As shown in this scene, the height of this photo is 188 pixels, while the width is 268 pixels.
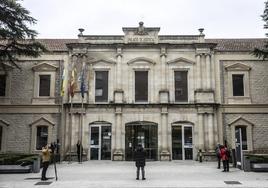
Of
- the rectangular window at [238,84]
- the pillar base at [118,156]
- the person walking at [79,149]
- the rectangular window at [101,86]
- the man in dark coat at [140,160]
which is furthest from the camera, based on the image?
the rectangular window at [238,84]

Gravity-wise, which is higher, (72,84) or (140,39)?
(140,39)

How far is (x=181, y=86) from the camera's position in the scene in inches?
1277

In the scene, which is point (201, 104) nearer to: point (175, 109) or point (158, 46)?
point (175, 109)

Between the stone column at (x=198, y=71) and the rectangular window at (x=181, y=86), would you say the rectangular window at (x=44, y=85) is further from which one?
the stone column at (x=198, y=71)

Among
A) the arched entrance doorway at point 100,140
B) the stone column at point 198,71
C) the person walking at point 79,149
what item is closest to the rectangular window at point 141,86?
the arched entrance doorway at point 100,140

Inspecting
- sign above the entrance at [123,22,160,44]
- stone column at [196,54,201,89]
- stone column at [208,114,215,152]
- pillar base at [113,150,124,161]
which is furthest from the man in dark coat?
sign above the entrance at [123,22,160,44]

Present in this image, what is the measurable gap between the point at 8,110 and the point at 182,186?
21.8 metres

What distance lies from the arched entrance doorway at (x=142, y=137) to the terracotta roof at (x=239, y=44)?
33.0ft

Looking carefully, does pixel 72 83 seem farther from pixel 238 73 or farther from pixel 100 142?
pixel 238 73

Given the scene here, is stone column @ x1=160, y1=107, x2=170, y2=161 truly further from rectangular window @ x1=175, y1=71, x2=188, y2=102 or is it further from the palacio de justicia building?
rectangular window @ x1=175, y1=71, x2=188, y2=102

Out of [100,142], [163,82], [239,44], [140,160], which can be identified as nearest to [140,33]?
[163,82]

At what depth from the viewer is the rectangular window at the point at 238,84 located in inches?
1289

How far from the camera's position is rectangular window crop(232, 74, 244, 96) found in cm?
3275

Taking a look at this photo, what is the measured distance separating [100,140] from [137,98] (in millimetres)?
5046
